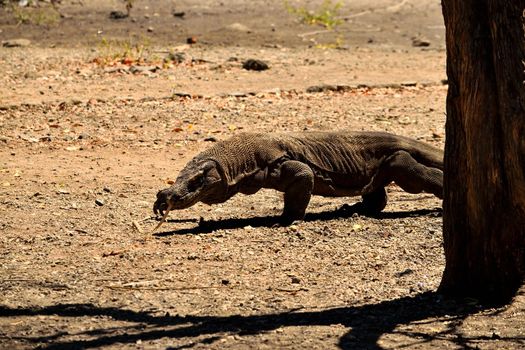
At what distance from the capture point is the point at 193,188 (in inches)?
307

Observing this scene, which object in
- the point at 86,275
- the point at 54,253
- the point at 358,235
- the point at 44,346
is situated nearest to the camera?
the point at 44,346

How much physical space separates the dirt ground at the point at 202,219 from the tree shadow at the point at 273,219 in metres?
0.02

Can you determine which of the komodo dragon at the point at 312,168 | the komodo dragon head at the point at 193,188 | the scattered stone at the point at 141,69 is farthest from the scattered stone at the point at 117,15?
the komodo dragon head at the point at 193,188

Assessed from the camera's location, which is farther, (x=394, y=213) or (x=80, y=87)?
(x=80, y=87)

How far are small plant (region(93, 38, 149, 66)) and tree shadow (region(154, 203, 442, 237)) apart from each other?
708 cm

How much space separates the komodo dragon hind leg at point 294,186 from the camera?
26.4 feet

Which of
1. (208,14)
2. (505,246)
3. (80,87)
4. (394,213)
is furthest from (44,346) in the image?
(208,14)

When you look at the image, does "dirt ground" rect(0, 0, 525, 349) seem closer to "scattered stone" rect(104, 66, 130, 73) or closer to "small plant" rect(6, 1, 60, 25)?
"scattered stone" rect(104, 66, 130, 73)

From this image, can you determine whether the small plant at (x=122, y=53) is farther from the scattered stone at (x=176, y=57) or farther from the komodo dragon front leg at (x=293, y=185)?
the komodo dragon front leg at (x=293, y=185)

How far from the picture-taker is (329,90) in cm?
1352

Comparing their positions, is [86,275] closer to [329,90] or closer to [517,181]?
[517,181]

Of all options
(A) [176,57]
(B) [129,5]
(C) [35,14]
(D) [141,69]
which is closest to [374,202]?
(D) [141,69]

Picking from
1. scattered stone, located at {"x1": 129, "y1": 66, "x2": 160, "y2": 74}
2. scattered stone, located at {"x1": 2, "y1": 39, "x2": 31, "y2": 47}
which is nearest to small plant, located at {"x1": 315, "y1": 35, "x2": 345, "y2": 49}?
scattered stone, located at {"x1": 129, "y1": 66, "x2": 160, "y2": 74}

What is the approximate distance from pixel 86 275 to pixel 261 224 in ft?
5.70
